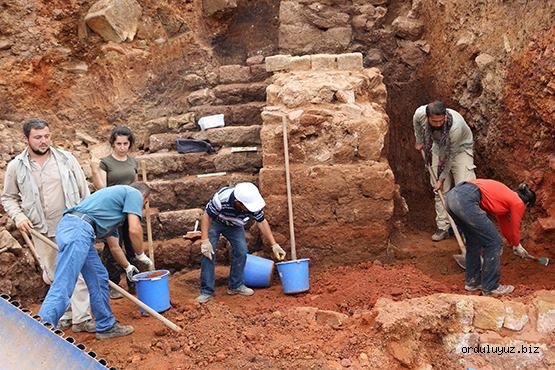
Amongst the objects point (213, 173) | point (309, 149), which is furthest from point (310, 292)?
point (213, 173)

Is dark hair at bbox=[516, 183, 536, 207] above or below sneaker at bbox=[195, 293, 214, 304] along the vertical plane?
above

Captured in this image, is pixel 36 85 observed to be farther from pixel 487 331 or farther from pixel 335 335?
pixel 487 331

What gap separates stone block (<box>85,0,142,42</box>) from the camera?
8.09 metres

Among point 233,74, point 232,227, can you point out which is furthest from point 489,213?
point 233,74

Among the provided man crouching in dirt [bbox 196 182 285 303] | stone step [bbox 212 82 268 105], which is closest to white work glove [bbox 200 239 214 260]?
man crouching in dirt [bbox 196 182 285 303]

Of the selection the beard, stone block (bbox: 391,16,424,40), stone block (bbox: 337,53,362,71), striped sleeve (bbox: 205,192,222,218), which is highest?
stone block (bbox: 391,16,424,40)

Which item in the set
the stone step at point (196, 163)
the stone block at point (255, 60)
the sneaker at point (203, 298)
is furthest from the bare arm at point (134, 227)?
the stone block at point (255, 60)

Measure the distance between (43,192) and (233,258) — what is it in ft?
5.73

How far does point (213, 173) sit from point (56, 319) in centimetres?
298

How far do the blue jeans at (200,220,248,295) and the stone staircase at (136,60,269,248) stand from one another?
874mm

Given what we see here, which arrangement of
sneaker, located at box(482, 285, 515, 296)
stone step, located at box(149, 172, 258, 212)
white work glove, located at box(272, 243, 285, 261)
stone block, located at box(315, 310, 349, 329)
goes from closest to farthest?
stone block, located at box(315, 310, 349, 329)
sneaker, located at box(482, 285, 515, 296)
white work glove, located at box(272, 243, 285, 261)
stone step, located at box(149, 172, 258, 212)

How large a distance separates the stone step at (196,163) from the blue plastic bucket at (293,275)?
1665mm

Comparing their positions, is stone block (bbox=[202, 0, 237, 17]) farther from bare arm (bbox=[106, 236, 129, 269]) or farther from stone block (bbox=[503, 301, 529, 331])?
stone block (bbox=[503, 301, 529, 331])

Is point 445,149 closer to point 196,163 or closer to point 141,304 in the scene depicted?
point 196,163
